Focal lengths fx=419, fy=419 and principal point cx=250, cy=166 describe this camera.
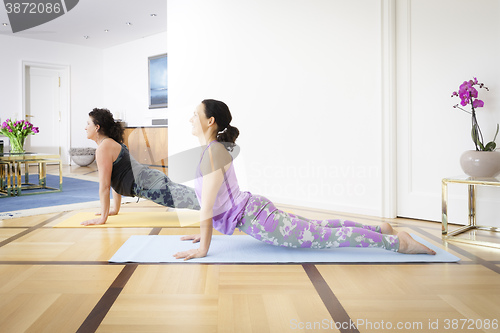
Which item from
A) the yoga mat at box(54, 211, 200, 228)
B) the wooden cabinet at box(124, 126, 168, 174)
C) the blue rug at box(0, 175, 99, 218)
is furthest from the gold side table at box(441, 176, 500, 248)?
the wooden cabinet at box(124, 126, 168, 174)

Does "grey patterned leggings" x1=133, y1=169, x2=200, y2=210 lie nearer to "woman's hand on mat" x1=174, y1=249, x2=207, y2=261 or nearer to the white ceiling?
"woman's hand on mat" x1=174, y1=249, x2=207, y2=261

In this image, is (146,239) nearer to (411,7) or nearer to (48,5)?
(411,7)

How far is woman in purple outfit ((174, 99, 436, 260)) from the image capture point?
2145 mm

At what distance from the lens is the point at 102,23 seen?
7.52 metres

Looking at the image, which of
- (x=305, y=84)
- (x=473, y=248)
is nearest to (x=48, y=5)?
(x=305, y=84)

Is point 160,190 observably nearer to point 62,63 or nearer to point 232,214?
point 232,214

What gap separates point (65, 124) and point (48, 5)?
10.2 ft

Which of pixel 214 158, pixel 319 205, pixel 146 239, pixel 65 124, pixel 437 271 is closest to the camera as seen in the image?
pixel 437 271

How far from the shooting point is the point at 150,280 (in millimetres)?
1877

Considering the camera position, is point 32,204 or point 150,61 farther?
point 150,61

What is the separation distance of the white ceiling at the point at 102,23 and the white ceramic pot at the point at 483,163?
5155 mm

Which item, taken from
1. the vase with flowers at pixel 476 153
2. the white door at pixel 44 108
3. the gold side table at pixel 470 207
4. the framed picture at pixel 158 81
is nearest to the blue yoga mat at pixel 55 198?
the framed picture at pixel 158 81

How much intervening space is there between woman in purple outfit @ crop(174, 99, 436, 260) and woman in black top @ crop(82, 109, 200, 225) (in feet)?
3.22

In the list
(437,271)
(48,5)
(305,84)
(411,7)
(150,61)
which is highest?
(48,5)
